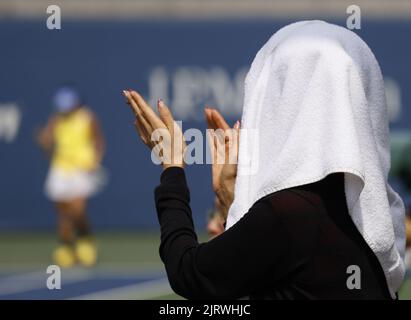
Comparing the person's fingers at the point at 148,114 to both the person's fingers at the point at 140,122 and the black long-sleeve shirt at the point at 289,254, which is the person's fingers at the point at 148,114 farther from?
the black long-sleeve shirt at the point at 289,254

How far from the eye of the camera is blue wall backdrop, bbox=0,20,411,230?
1537 cm

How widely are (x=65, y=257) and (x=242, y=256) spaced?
1069 cm

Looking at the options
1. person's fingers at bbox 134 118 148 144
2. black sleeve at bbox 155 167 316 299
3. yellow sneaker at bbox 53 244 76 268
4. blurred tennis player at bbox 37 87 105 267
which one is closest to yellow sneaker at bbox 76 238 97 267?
yellow sneaker at bbox 53 244 76 268

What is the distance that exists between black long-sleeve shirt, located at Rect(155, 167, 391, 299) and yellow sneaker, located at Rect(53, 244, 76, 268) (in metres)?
10.5

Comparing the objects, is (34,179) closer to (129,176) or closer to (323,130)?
(129,176)

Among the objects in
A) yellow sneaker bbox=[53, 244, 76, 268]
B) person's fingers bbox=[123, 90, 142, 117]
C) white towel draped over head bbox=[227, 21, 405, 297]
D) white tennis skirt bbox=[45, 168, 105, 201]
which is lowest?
white towel draped over head bbox=[227, 21, 405, 297]

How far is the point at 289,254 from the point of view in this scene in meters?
2.34

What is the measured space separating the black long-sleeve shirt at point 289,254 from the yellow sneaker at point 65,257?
1047 cm

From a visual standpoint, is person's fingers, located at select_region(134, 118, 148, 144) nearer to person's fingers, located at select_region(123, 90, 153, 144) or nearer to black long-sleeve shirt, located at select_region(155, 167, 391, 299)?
person's fingers, located at select_region(123, 90, 153, 144)

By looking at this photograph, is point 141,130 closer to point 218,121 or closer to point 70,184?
point 218,121

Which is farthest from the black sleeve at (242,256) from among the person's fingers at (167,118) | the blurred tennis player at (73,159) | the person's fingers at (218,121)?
the blurred tennis player at (73,159)
